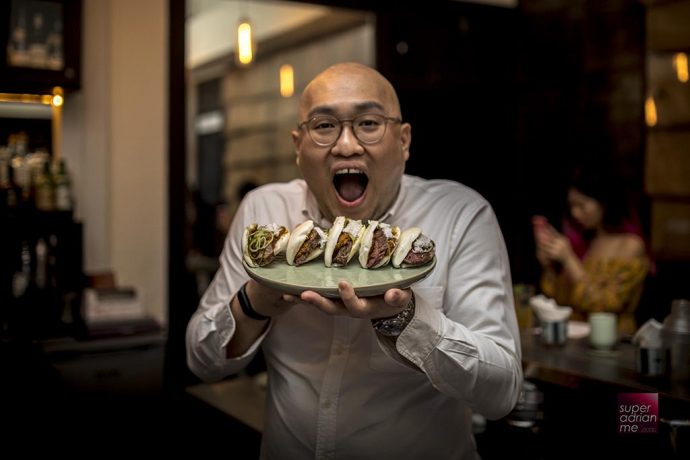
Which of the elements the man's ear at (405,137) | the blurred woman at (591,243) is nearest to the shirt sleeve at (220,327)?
the man's ear at (405,137)

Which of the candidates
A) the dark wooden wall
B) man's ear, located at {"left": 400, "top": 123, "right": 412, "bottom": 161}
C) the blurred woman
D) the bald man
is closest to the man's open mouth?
the bald man

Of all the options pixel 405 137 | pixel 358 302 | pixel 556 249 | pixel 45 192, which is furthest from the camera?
pixel 556 249

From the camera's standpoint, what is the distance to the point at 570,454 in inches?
67.5

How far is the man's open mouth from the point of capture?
1.29m

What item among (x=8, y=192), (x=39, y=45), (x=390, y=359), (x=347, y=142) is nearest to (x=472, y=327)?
(x=390, y=359)

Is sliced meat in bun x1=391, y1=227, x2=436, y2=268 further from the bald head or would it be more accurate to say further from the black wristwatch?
the bald head

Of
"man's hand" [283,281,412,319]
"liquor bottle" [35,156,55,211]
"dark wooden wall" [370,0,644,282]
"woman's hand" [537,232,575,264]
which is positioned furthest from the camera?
"dark wooden wall" [370,0,644,282]

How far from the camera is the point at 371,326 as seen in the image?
1.35 metres

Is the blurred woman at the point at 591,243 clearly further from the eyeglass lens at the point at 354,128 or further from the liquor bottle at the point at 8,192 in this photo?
the liquor bottle at the point at 8,192

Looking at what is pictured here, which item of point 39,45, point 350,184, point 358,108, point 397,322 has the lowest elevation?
point 397,322

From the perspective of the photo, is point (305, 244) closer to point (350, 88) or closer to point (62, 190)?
point (350, 88)

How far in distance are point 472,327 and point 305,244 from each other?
33 centimetres

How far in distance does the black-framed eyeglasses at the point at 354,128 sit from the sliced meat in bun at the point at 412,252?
19cm

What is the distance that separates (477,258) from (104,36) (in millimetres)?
2566
